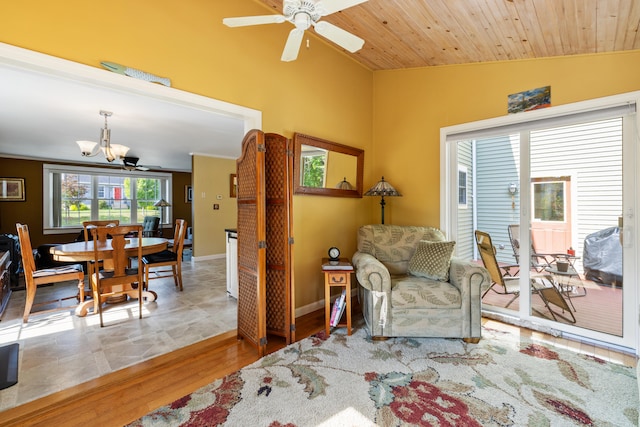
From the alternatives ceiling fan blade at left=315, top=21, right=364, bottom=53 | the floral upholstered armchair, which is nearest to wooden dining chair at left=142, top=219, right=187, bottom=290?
the floral upholstered armchair

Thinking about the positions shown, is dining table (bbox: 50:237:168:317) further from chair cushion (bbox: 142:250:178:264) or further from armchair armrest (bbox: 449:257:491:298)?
armchair armrest (bbox: 449:257:491:298)

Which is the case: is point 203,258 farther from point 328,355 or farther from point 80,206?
point 328,355

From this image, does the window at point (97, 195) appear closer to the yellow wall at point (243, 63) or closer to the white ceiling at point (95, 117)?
the white ceiling at point (95, 117)

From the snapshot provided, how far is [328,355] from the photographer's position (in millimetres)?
2316

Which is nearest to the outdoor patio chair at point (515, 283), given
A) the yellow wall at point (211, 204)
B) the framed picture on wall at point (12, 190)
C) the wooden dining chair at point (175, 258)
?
the wooden dining chair at point (175, 258)

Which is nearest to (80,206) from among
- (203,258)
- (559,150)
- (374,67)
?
(203,258)

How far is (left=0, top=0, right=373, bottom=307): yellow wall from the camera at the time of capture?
5.66 ft

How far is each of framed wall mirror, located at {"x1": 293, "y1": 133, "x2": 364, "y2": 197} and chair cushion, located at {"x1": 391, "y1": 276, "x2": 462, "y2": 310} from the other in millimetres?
1372

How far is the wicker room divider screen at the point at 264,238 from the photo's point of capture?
2.30 metres

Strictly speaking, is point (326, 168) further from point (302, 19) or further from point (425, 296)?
point (302, 19)

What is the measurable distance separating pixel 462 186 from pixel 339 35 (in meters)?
2.38

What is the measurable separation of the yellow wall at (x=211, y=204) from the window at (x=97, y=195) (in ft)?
9.53

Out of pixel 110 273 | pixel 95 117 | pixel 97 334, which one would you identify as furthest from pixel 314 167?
pixel 95 117

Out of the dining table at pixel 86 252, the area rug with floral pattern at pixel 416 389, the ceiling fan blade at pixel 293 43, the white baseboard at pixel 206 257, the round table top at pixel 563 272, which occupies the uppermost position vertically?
the ceiling fan blade at pixel 293 43
